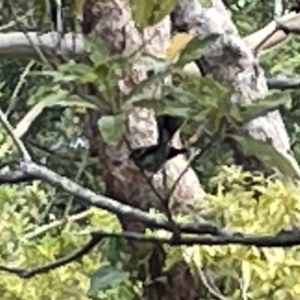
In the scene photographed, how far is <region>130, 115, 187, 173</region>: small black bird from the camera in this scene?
0.56 m

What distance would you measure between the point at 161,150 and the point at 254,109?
0.24 ft

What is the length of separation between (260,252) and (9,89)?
1.93 m

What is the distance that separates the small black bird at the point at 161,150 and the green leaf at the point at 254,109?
0.06 m

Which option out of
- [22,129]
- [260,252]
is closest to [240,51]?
[22,129]

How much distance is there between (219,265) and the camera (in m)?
1.26

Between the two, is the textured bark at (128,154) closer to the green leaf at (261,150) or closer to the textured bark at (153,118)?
the textured bark at (153,118)

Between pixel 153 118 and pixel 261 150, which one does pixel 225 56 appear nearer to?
pixel 153 118

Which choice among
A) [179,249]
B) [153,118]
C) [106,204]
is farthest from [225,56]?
[106,204]

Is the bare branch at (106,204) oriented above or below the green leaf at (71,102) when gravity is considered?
below

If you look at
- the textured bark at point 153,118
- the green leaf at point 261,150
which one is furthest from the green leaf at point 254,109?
the textured bark at point 153,118

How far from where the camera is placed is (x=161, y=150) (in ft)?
1.85

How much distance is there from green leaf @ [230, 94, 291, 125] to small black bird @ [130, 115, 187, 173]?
56 millimetres

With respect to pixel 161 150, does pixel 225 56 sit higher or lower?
lower

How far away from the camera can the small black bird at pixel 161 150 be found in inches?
22.0
